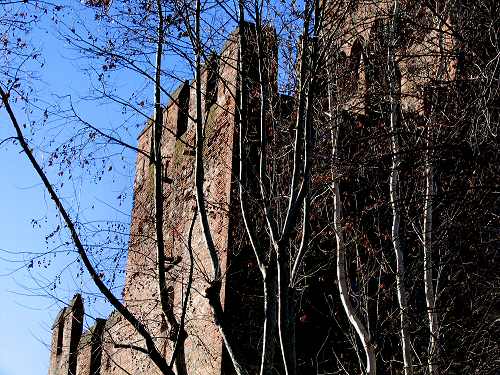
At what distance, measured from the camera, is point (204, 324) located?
432 inches

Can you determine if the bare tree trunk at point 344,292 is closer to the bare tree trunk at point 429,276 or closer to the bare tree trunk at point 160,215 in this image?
the bare tree trunk at point 429,276

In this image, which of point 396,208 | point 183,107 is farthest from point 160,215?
point 183,107

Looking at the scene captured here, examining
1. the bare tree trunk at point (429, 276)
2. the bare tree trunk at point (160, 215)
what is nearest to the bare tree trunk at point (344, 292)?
the bare tree trunk at point (429, 276)

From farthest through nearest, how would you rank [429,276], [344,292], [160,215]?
[344,292] < [429,276] < [160,215]

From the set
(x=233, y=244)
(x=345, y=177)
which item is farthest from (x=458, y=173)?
(x=233, y=244)

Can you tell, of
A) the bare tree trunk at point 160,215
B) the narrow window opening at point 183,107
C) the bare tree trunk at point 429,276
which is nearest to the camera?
the bare tree trunk at point 160,215

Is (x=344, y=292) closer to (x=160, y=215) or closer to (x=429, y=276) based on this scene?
(x=429, y=276)

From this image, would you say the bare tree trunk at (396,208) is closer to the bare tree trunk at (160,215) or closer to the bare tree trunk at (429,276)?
the bare tree trunk at (429,276)

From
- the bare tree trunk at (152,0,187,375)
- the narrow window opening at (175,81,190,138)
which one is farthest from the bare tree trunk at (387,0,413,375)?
the narrow window opening at (175,81,190,138)

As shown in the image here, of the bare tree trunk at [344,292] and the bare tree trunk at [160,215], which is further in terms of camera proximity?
the bare tree trunk at [344,292]

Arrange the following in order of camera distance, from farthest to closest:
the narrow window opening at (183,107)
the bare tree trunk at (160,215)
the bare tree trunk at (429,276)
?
1. the narrow window opening at (183,107)
2. the bare tree trunk at (429,276)
3. the bare tree trunk at (160,215)

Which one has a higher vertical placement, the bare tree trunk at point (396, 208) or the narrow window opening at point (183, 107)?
the narrow window opening at point (183, 107)

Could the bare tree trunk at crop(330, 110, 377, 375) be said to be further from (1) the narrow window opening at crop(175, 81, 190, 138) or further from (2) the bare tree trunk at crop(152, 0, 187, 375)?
(1) the narrow window opening at crop(175, 81, 190, 138)

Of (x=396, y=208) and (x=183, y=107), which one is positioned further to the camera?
(x=183, y=107)
